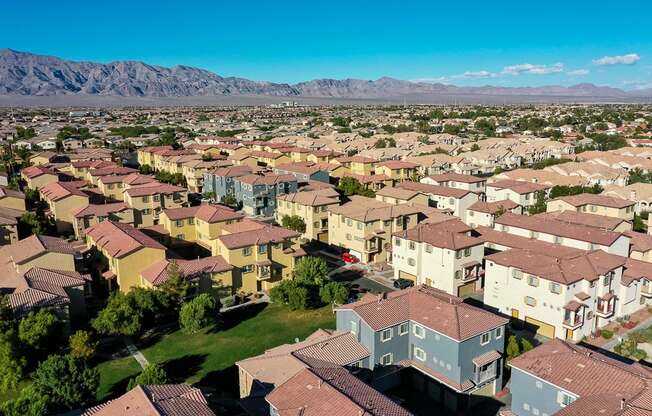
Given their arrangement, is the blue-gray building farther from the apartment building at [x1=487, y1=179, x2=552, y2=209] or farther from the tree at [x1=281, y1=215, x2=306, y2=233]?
the apartment building at [x1=487, y1=179, x2=552, y2=209]

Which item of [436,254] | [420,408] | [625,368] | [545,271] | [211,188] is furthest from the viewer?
[211,188]

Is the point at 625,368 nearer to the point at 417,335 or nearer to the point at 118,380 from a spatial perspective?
the point at 417,335

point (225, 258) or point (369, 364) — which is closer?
point (369, 364)

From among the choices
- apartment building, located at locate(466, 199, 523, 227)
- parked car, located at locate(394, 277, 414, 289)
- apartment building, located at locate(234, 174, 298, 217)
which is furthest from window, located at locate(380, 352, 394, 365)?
apartment building, located at locate(234, 174, 298, 217)

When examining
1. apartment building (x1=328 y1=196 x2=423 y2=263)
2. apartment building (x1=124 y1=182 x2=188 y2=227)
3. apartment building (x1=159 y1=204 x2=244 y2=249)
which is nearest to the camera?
apartment building (x1=159 y1=204 x2=244 y2=249)

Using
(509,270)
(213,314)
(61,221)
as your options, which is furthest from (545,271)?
(61,221)

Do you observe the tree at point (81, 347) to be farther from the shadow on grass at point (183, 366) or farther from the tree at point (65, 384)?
the tree at point (65, 384)

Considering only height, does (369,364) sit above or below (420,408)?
above
